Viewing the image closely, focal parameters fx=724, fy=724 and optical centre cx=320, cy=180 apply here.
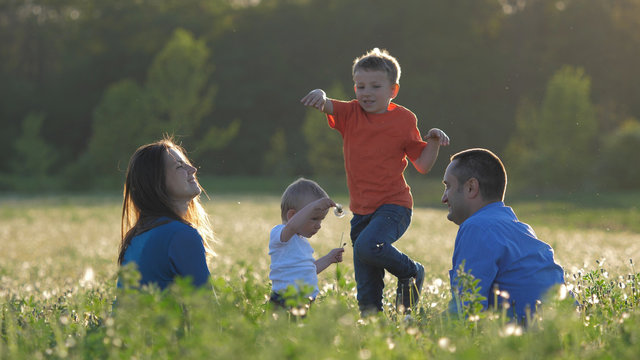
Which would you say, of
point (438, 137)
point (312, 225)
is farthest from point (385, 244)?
point (438, 137)

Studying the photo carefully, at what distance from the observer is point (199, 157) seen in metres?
53.8

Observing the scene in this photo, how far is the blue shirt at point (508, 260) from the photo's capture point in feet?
14.2

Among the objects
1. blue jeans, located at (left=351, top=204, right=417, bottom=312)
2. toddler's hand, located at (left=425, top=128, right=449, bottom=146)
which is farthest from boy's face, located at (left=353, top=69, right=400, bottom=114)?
blue jeans, located at (left=351, top=204, right=417, bottom=312)

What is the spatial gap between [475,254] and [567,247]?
907 cm

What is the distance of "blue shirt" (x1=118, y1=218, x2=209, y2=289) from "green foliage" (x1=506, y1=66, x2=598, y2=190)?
33.6 meters

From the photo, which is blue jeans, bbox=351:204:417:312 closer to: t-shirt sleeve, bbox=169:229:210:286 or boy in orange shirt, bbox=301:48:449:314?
boy in orange shirt, bbox=301:48:449:314

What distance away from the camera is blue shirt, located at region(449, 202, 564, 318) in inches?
170

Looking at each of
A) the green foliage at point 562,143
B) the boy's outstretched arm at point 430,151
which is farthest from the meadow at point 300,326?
the green foliage at point 562,143

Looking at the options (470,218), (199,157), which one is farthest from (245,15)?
(470,218)

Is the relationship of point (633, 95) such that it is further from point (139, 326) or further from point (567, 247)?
point (139, 326)

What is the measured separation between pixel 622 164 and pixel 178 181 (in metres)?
33.5

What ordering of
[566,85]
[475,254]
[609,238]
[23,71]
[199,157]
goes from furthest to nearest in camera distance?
[23,71]
[199,157]
[566,85]
[609,238]
[475,254]

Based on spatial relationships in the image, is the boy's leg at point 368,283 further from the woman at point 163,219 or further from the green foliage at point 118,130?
the green foliage at point 118,130

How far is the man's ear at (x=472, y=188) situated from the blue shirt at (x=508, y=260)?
321 millimetres
